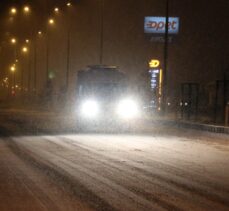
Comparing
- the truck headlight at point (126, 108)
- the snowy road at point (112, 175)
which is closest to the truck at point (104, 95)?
the truck headlight at point (126, 108)

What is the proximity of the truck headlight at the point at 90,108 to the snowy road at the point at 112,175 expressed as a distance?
2207cm

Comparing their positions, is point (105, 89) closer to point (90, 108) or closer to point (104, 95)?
point (104, 95)

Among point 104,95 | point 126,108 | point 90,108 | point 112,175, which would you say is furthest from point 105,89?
point 112,175

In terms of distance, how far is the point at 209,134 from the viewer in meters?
33.2

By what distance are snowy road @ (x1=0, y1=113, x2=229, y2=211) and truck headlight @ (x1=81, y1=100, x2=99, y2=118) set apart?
22066 millimetres

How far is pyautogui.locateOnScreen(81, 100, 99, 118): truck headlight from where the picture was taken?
49594 millimetres

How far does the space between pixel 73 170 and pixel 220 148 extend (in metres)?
9.30

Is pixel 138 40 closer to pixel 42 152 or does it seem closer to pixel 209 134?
pixel 209 134

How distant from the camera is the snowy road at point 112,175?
40.6 ft

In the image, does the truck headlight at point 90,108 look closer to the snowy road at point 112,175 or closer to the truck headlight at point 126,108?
the truck headlight at point 126,108

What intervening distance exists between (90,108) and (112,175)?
33.5 metres

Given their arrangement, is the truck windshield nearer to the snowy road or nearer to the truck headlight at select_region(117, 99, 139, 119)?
the truck headlight at select_region(117, 99, 139, 119)

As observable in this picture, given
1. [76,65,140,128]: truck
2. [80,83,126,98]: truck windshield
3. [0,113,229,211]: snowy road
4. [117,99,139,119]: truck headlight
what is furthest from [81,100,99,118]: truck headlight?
[0,113,229,211]: snowy road

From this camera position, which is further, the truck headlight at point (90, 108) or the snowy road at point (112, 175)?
the truck headlight at point (90, 108)
